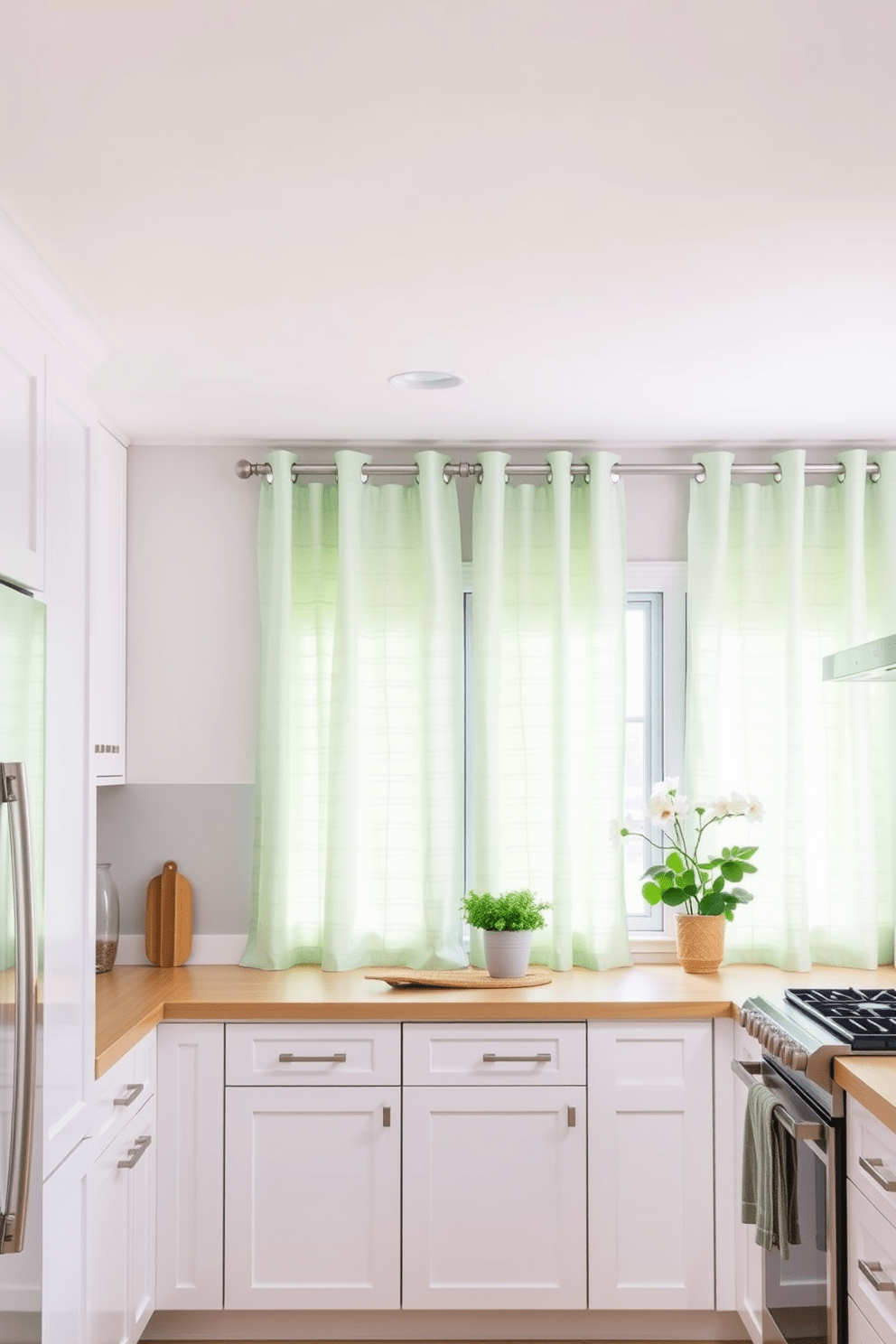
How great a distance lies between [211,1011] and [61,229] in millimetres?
1964

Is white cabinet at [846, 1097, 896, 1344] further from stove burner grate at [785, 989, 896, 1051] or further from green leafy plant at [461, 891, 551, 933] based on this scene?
green leafy plant at [461, 891, 551, 933]

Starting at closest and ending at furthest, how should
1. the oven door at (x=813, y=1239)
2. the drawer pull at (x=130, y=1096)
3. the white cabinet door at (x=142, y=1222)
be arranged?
the oven door at (x=813, y=1239)
the drawer pull at (x=130, y=1096)
the white cabinet door at (x=142, y=1222)

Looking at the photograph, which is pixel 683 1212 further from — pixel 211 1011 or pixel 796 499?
pixel 796 499

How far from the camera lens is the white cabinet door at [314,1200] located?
315cm

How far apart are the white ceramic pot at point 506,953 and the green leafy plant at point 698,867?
1.37 feet

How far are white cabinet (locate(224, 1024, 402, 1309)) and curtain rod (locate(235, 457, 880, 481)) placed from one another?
66.0 inches

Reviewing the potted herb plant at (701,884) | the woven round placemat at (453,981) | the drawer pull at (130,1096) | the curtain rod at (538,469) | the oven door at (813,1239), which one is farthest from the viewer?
the curtain rod at (538,469)

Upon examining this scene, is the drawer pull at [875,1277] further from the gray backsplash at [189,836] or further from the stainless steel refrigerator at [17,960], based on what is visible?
the gray backsplash at [189,836]

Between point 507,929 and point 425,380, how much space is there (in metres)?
1.55

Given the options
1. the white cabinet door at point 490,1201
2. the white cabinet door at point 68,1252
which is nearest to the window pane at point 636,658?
the white cabinet door at point 490,1201

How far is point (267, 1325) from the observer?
3238 millimetres

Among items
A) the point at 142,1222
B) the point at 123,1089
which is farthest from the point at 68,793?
the point at 142,1222

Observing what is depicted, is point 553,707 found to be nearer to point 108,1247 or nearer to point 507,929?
point 507,929

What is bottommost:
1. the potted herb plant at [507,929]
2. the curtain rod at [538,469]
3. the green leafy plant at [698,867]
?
the potted herb plant at [507,929]
